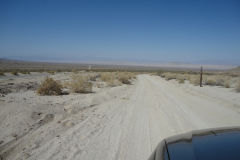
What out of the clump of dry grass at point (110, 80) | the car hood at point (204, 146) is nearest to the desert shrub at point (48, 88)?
the clump of dry grass at point (110, 80)

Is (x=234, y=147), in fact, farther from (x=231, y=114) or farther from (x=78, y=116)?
(x=231, y=114)

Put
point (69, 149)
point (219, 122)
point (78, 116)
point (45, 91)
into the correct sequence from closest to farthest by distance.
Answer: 1. point (69, 149)
2. point (219, 122)
3. point (78, 116)
4. point (45, 91)

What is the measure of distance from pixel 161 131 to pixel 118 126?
144cm

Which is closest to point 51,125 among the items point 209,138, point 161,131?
point 161,131

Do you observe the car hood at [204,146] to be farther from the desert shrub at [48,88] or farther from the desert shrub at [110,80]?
the desert shrub at [110,80]

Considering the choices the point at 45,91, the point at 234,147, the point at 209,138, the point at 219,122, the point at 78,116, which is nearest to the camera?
the point at 234,147

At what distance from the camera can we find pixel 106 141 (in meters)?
4.37

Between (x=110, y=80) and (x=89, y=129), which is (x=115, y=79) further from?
(x=89, y=129)

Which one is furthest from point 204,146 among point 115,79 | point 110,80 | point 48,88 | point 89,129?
point 115,79

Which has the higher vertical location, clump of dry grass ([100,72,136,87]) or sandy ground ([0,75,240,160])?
clump of dry grass ([100,72,136,87])

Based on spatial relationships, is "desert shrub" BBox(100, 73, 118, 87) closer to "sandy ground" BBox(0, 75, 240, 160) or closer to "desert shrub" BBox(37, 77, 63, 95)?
"desert shrub" BBox(37, 77, 63, 95)

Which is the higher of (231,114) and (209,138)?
(209,138)

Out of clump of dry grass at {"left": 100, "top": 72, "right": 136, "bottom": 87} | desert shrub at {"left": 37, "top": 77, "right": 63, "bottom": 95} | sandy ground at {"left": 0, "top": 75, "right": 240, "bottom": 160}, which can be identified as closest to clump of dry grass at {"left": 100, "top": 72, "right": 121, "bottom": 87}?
clump of dry grass at {"left": 100, "top": 72, "right": 136, "bottom": 87}

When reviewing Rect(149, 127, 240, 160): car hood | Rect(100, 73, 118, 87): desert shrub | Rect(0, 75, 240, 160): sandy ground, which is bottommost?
Rect(0, 75, 240, 160): sandy ground
